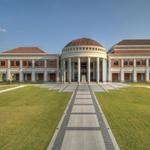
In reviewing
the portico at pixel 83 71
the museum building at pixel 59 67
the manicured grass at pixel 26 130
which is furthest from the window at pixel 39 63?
the manicured grass at pixel 26 130

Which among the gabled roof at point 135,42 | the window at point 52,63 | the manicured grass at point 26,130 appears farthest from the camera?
the gabled roof at point 135,42

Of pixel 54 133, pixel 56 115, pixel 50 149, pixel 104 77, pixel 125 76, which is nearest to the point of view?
pixel 50 149

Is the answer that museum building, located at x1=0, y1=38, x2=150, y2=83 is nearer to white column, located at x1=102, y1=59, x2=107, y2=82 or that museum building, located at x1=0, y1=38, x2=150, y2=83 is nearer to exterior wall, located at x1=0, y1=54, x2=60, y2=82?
exterior wall, located at x1=0, y1=54, x2=60, y2=82

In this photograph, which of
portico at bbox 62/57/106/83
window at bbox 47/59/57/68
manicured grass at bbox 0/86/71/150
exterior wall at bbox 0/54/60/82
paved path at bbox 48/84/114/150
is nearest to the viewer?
paved path at bbox 48/84/114/150

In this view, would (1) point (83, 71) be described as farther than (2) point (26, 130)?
Yes

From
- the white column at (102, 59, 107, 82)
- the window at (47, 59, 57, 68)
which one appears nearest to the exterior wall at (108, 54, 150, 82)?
the white column at (102, 59, 107, 82)

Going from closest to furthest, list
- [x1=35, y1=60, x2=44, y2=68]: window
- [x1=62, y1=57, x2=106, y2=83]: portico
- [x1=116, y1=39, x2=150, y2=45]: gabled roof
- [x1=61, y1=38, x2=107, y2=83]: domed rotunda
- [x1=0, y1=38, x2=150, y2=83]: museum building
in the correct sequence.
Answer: [x1=61, y1=38, x2=107, y2=83]: domed rotunda < [x1=62, y1=57, x2=106, y2=83]: portico < [x1=0, y1=38, x2=150, y2=83]: museum building < [x1=35, y1=60, x2=44, y2=68]: window < [x1=116, y1=39, x2=150, y2=45]: gabled roof

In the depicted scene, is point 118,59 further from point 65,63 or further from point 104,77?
point 65,63

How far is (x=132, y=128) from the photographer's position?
1242 cm

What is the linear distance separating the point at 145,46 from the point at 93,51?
2632 centimetres

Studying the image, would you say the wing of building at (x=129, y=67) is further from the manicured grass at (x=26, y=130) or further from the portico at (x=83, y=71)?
the manicured grass at (x=26, y=130)

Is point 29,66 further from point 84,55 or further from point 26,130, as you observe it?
point 26,130

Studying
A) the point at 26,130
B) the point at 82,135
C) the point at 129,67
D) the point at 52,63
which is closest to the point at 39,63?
the point at 52,63

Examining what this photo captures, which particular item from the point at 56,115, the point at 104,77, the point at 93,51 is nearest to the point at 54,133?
the point at 56,115
